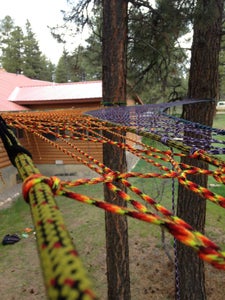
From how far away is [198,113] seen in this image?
3.97 m

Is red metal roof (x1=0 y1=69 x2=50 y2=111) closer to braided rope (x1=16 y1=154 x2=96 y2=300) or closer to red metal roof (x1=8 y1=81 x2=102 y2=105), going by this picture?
red metal roof (x1=8 y1=81 x2=102 y2=105)

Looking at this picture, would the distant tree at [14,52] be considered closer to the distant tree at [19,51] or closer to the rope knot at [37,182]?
the distant tree at [19,51]

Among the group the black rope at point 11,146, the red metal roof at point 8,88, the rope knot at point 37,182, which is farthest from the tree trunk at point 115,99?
the red metal roof at point 8,88

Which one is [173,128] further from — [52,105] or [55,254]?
[52,105]

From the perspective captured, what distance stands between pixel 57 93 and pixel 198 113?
8772mm

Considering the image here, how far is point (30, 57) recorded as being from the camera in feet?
103

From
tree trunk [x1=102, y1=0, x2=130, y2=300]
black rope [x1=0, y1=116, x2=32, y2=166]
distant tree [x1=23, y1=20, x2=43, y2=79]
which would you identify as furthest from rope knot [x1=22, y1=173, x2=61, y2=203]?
distant tree [x1=23, y1=20, x2=43, y2=79]

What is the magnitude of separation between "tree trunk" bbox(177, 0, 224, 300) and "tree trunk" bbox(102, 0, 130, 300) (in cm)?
97

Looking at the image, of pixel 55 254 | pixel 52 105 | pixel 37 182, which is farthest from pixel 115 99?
pixel 52 105

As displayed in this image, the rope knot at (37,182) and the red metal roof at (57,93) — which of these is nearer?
the rope knot at (37,182)

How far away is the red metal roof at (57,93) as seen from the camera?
Result: 35.1 feet

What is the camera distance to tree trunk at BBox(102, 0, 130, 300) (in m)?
3.95

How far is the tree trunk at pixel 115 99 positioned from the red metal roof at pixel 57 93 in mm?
6186

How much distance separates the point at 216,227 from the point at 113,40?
218 inches
